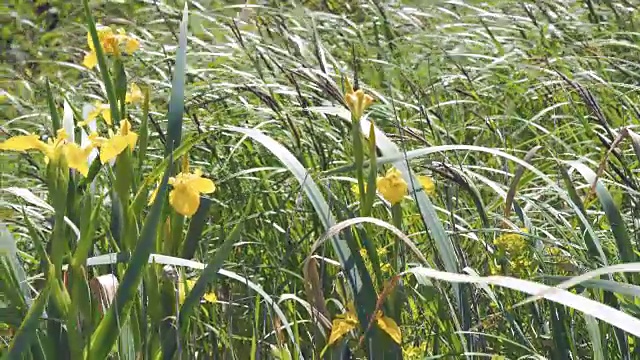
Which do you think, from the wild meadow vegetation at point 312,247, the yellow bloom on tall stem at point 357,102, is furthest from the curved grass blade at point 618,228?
the yellow bloom on tall stem at point 357,102

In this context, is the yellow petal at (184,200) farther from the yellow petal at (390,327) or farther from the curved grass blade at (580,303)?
the curved grass blade at (580,303)

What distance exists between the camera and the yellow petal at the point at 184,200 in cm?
123

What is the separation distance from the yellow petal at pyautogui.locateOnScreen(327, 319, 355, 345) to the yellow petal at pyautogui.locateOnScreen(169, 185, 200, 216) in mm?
220

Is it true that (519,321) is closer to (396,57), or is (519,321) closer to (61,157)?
(61,157)

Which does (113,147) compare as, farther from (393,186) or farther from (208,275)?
(393,186)

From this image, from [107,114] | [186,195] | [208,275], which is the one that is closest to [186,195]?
[186,195]

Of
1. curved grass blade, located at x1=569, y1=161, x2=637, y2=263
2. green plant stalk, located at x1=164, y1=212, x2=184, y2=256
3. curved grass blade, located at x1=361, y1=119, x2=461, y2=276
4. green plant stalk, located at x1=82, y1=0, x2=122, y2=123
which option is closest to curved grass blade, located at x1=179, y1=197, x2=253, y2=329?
green plant stalk, located at x1=164, y1=212, x2=184, y2=256

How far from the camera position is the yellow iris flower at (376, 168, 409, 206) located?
4.06 ft

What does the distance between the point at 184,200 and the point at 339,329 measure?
24 cm

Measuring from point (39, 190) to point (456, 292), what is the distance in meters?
1.29

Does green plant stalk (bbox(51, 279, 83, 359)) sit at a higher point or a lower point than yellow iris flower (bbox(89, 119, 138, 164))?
lower

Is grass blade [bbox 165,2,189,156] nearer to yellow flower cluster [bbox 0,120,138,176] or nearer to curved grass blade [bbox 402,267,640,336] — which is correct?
yellow flower cluster [bbox 0,120,138,176]

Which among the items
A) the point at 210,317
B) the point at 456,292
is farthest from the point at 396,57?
the point at 456,292

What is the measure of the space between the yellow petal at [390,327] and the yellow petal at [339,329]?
4 centimetres
